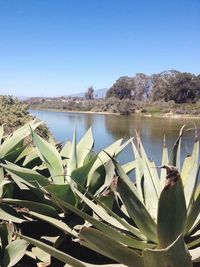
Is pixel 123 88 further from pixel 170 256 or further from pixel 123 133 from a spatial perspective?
pixel 170 256

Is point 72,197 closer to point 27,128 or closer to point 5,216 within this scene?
point 5,216

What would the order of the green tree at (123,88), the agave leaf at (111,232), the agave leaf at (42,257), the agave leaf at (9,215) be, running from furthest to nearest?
the green tree at (123,88)
the agave leaf at (9,215)
the agave leaf at (42,257)
the agave leaf at (111,232)

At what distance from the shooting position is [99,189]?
2326 millimetres

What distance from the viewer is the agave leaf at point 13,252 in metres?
1.81

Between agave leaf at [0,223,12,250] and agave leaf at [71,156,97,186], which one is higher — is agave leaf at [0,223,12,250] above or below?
below

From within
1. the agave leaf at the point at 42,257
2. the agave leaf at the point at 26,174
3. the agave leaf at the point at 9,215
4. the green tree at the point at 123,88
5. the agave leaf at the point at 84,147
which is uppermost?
the green tree at the point at 123,88

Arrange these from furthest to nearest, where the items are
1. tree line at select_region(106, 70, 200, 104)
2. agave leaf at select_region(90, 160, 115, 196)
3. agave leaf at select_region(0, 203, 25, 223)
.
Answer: tree line at select_region(106, 70, 200, 104), agave leaf at select_region(90, 160, 115, 196), agave leaf at select_region(0, 203, 25, 223)

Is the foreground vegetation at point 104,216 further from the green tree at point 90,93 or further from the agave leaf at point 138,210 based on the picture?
the green tree at point 90,93

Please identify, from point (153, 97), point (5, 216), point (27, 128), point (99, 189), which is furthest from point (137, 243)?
point (153, 97)

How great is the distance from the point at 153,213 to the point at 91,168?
0.49 meters

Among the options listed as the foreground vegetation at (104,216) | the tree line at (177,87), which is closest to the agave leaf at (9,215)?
the foreground vegetation at (104,216)

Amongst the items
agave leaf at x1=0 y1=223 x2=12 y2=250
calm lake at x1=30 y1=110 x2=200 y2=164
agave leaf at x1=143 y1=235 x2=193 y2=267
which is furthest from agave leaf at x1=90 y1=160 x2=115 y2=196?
agave leaf at x1=143 y1=235 x2=193 y2=267

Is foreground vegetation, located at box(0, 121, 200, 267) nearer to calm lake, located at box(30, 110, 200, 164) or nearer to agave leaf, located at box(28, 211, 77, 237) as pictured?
agave leaf, located at box(28, 211, 77, 237)

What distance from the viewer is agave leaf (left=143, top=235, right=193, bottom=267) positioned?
1451 mm
